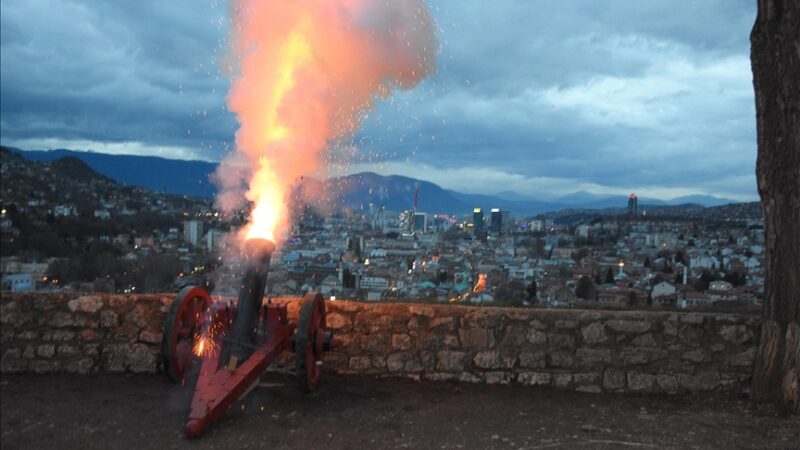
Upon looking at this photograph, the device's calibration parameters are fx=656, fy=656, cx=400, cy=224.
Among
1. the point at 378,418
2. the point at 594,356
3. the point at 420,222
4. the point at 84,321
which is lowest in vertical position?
the point at 378,418

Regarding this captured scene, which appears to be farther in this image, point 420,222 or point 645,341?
point 420,222

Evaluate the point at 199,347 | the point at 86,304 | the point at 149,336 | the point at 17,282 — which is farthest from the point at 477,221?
the point at 199,347

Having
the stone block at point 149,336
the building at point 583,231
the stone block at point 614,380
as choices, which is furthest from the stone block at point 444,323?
the building at point 583,231

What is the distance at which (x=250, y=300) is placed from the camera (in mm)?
5656

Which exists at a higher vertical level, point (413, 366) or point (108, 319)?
point (108, 319)

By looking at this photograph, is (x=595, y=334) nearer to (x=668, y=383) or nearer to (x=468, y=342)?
(x=668, y=383)

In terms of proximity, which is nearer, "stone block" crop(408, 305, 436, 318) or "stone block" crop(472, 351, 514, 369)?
"stone block" crop(472, 351, 514, 369)

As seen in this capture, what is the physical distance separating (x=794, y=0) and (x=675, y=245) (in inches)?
347

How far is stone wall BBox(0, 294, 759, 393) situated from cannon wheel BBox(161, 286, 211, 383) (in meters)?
0.82

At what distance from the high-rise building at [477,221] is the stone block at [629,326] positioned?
8482 mm

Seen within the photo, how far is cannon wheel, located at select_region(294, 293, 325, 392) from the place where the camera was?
17.9 feet

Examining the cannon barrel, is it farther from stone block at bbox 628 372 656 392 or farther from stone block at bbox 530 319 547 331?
stone block at bbox 628 372 656 392

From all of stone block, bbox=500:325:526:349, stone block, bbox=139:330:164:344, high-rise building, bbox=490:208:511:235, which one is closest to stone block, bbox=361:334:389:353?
stone block, bbox=500:325:526:349

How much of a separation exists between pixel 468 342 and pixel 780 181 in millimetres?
3156
